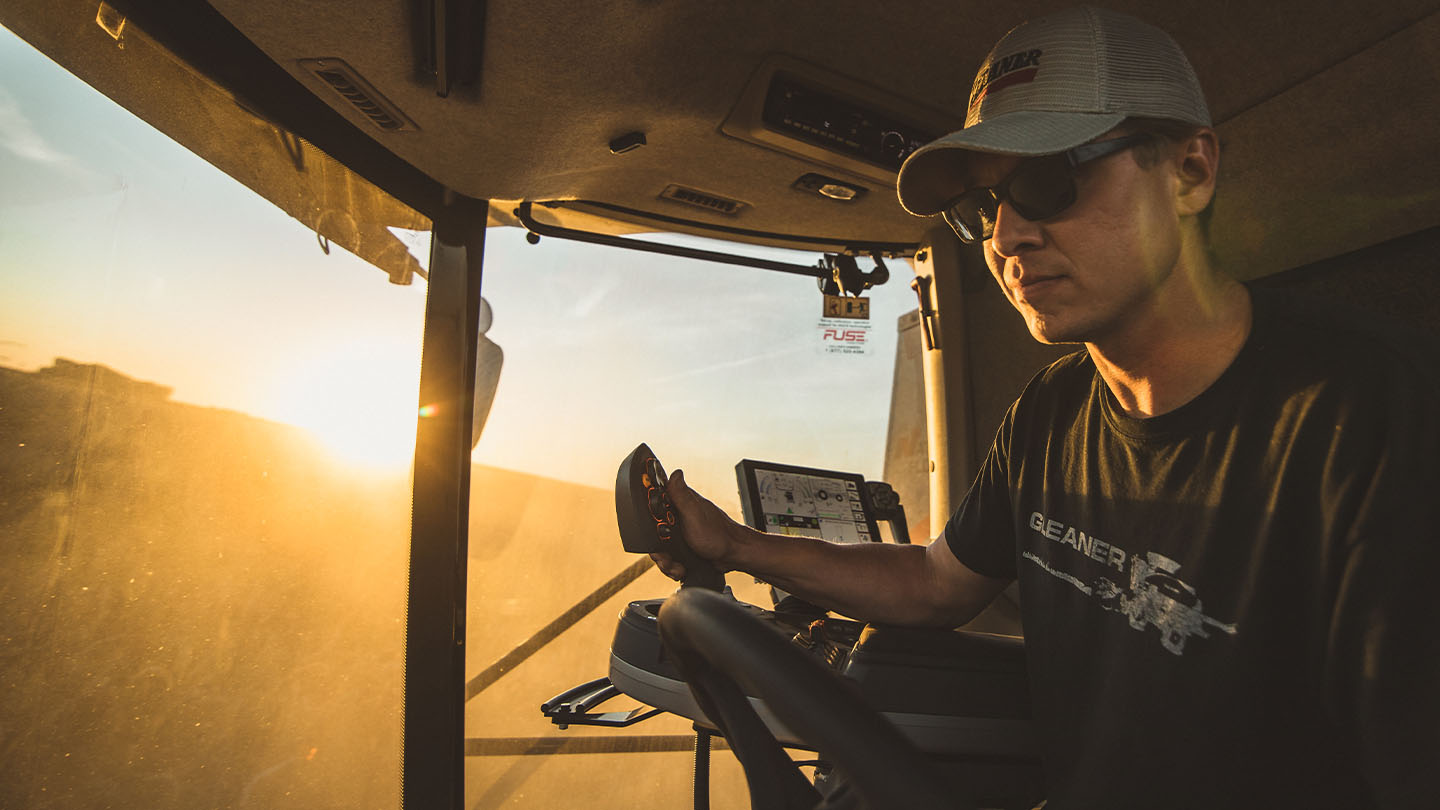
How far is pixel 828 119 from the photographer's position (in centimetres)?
181

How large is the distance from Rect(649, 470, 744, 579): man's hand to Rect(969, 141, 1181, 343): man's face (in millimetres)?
685

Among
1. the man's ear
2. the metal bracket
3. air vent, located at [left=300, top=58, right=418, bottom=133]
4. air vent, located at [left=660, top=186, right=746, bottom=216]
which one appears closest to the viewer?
the man's ear

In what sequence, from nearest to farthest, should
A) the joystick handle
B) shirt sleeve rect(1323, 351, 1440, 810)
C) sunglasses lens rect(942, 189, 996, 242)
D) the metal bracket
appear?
shirt sleeve rect(1323, 351, 1440, 810) → sunglasses lens rect(942, 189, 996, 242) → the joystick handle → the metal bracket

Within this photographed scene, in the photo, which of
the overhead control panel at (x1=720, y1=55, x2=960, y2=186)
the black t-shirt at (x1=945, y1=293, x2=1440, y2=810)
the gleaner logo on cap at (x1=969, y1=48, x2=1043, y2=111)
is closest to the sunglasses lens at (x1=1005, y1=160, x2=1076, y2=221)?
the gleaner logo on cap at (x1=969, y1=48, x2=1043, y2=111)

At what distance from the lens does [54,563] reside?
4.25 ft

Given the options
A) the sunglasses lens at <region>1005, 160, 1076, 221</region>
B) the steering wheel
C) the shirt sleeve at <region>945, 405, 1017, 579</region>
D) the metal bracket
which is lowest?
the metal bracket

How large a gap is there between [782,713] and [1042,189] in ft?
2.60

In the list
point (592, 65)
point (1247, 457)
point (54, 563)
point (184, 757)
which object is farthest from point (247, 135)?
point (1247, 457)

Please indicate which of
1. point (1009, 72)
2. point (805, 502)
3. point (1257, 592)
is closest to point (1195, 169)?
point (1009, 72)

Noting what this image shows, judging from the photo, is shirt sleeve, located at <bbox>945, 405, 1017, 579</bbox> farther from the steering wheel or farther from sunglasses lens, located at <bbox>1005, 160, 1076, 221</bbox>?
the steering wheel

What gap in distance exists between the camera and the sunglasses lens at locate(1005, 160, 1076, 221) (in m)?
0.98

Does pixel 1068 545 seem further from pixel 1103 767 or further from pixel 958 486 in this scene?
pixel 958 486

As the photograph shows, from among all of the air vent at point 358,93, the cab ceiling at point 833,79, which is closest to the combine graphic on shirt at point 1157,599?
the cab ceiling at point 833,79

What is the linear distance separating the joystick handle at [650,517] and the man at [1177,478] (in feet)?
1.84
